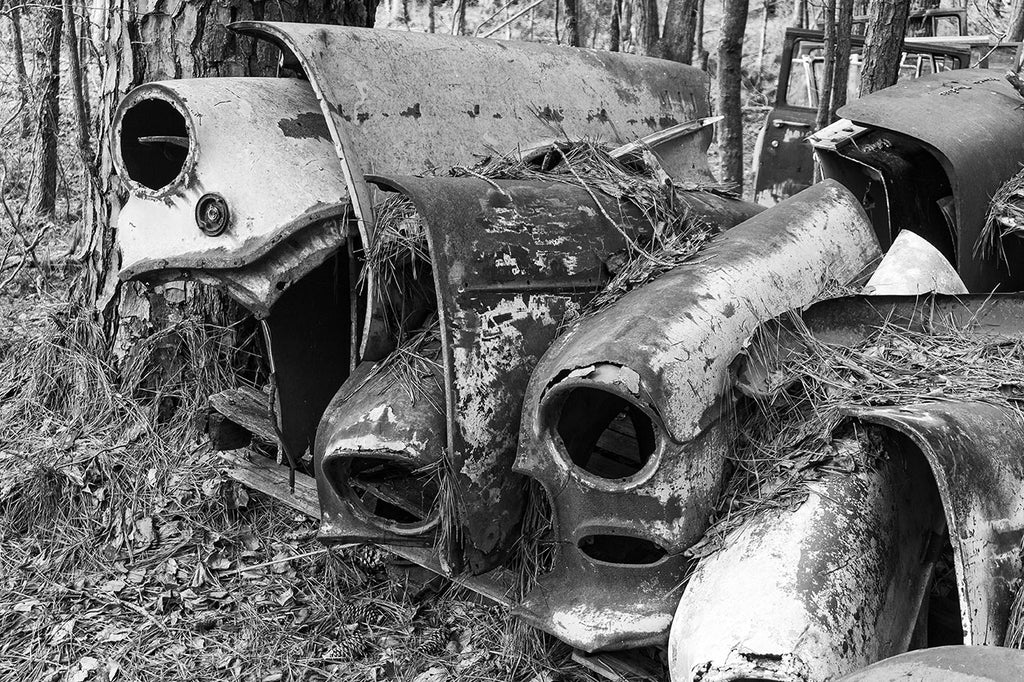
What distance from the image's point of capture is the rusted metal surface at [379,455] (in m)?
2.63

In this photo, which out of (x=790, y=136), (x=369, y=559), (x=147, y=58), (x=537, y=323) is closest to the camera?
(x=537, y=323)

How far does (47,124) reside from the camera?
21.0 ft

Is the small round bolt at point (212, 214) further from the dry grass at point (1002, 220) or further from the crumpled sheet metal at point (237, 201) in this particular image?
the dry grass at point (1002, 220)

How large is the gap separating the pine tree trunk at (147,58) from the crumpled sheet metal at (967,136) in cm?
257

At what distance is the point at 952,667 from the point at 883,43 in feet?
15.0

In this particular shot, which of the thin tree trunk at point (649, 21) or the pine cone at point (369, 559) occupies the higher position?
the thin tree trunk at point (649, 21)

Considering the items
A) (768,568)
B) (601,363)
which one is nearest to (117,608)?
(601,363)

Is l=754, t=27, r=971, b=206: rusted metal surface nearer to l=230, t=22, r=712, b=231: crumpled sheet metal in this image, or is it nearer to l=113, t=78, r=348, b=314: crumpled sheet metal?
l=230, t=22, r=712, b=231: crumpled sheet metal

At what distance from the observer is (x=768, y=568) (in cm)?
218

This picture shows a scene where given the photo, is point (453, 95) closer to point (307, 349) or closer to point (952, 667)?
point (307, 349)

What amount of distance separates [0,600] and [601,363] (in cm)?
257

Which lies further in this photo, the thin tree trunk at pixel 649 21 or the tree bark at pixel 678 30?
the thin tree trunk at pixel 649 21

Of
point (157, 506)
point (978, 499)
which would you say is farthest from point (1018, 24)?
point (157, 506)

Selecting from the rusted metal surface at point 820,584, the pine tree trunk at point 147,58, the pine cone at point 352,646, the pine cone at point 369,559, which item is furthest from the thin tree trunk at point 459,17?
the rusted metal surface at point 820,584
